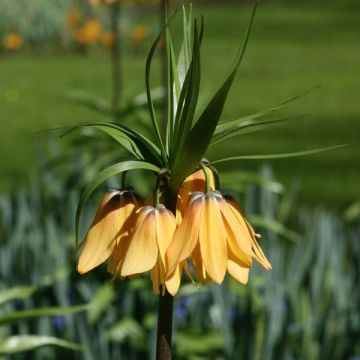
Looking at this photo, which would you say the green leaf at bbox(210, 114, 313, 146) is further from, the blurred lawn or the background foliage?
the blurred lawn

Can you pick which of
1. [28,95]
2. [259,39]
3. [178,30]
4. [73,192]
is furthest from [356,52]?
[73,192]

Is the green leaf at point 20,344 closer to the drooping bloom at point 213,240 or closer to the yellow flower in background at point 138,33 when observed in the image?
the drooping bloom at point 213,240

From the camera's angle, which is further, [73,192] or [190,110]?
[73,192]

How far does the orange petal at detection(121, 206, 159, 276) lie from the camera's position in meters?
1.10

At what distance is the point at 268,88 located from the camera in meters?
10.3

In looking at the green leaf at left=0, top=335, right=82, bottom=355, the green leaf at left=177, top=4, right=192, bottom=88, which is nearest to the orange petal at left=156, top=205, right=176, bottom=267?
the green leaf at left=177, top=4, right=192, bottom=88

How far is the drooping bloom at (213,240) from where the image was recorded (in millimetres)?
1101

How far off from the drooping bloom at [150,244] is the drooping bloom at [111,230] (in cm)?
3

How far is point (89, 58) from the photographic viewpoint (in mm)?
12391

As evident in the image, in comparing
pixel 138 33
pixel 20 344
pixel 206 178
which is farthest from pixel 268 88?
pixel 206 178

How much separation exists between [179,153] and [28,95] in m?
8.73

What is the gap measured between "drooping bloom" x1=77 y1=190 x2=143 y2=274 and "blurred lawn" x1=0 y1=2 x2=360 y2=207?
2602 mm

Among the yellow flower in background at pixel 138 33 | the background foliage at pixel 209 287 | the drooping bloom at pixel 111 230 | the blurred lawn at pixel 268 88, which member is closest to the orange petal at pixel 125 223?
the drooping bloom at pixel 111 230

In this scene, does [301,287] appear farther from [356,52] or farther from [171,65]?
[356,52]
